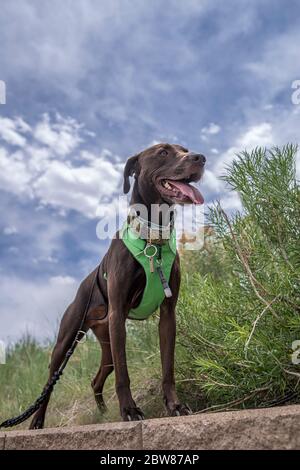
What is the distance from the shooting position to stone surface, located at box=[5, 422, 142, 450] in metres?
2.57

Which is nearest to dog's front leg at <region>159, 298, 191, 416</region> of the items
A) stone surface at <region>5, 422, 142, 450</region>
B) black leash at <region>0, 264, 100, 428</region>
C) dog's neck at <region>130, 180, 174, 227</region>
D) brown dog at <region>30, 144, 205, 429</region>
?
brown dog at <region>30, 144, 205, 429</region>

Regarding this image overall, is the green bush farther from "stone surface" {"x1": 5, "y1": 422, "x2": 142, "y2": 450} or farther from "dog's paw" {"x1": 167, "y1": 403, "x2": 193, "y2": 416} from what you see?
"stone surface" {"x1": 5, "y1": 422, "x2": 142, "y2": 450}

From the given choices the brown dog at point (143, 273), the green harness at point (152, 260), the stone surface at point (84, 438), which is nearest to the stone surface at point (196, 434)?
the stone surface at point (84, 438)

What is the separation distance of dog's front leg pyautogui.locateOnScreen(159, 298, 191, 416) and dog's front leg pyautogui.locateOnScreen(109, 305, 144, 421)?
9.0 inches

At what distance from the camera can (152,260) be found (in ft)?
11.2

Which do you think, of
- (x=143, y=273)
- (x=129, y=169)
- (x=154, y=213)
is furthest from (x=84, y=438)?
(x=129, y=169)

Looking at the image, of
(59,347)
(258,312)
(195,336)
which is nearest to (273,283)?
(258,312)

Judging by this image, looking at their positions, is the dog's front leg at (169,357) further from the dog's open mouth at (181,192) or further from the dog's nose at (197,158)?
the dog's nose at (197,158)

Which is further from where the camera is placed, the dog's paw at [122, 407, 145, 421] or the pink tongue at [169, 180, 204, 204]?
the pink tongue at [169, 180, 204, 204]

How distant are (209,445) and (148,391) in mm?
2006

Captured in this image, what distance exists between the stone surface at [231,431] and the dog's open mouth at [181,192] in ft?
4.34

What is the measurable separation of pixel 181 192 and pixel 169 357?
3.15 ft
